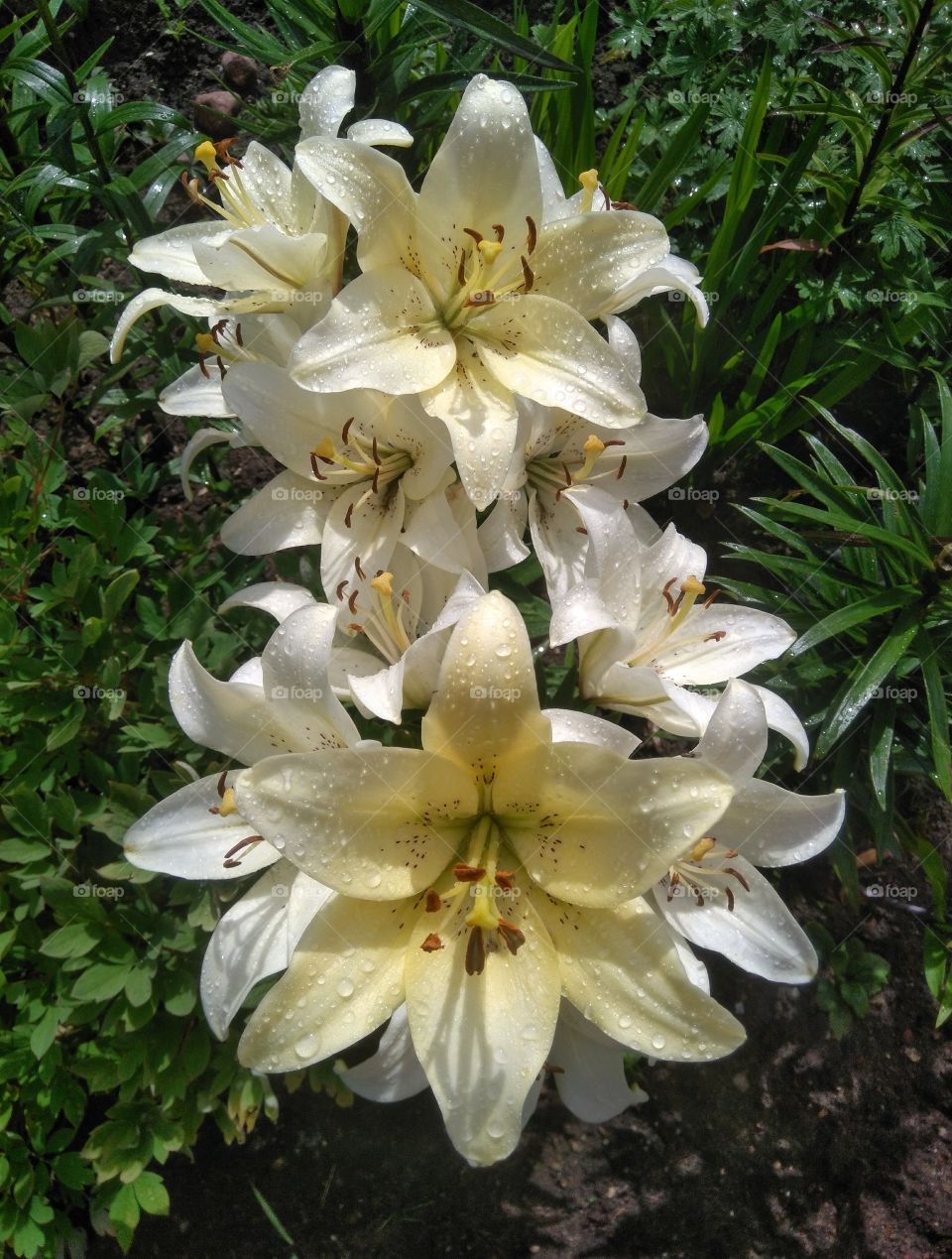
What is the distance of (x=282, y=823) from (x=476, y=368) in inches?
27.1

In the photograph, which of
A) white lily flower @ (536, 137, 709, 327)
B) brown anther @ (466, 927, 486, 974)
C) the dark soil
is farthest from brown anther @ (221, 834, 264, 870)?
the dark soil

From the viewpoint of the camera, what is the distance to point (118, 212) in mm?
1635

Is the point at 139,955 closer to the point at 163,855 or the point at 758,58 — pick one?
the point at 163,855

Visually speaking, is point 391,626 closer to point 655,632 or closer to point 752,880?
point 655,632

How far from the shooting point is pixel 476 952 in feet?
3.43

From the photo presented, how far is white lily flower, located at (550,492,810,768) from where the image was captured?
1.20 metres

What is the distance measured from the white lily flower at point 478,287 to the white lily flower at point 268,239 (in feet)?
0.27

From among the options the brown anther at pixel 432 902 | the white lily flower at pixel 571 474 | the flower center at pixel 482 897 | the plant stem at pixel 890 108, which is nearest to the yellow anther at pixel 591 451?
the white lily flower at pixel 571 474

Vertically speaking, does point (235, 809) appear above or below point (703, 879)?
above

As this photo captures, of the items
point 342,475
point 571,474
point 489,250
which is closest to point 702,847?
point 571,474

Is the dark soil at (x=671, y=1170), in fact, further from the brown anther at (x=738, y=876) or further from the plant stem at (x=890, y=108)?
the plant stem at (x=890, y=108)

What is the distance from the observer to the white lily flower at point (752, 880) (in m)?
1.18

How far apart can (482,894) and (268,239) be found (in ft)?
2.85

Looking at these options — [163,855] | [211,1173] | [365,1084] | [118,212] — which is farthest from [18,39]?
[211,1173]
